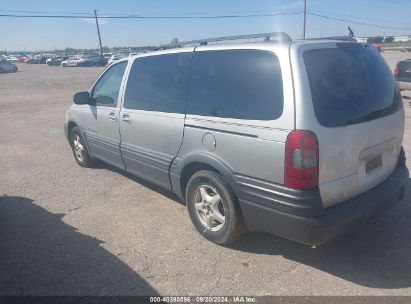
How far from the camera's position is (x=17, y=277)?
3229 millimetres

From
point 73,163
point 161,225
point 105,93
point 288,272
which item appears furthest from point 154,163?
point 73,163

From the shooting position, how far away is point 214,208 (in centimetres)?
357

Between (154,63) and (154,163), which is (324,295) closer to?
(154,163)

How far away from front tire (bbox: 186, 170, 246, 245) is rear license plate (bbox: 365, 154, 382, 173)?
1163mm

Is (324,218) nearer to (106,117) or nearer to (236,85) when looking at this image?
(236,85)

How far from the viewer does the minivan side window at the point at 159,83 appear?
3822mm

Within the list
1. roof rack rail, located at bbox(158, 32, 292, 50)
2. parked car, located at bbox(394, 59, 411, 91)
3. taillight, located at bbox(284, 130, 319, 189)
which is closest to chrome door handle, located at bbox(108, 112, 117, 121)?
roof rack rail, located at bbox(158, 32, 292, 50)

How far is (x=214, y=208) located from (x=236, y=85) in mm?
1198

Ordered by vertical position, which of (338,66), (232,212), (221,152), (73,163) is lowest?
(73,163)

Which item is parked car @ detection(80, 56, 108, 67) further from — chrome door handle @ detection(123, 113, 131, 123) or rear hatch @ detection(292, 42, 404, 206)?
rear hatch @ detection(292, 42, 404, 206)

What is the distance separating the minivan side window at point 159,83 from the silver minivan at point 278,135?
2 cm

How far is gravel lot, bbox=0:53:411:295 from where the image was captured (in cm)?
303

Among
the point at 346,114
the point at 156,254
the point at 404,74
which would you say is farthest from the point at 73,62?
the point at 346,114

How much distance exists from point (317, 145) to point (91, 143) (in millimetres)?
3861
